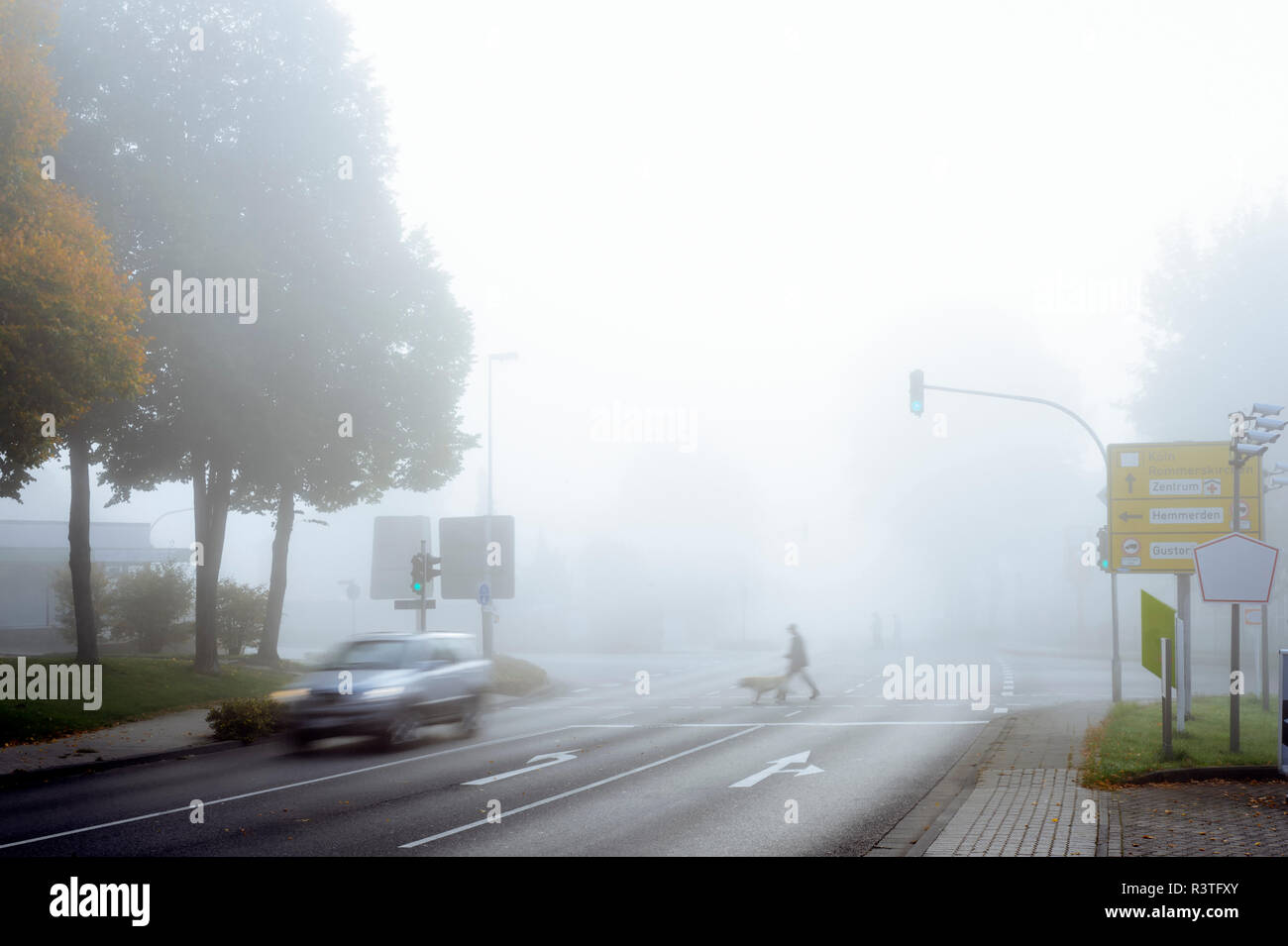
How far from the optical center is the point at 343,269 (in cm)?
2753

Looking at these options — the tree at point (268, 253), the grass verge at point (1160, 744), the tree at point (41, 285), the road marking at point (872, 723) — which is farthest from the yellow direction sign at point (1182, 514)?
the tree at point (41, 285)

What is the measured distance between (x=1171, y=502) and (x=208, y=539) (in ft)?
71.7

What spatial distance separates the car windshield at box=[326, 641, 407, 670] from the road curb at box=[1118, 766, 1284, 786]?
36.7 ft

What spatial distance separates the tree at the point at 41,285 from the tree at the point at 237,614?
21.2 m

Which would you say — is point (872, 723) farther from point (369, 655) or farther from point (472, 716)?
point (369, 655)

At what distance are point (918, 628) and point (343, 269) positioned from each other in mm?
63427

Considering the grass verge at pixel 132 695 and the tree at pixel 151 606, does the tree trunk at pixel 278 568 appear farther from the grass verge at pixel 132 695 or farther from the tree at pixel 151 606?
the tree at pixel 151 606

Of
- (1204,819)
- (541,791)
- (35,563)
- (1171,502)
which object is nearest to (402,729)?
(541,791)

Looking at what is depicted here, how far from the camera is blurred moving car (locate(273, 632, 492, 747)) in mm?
16969

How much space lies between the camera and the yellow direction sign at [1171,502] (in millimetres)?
20391
